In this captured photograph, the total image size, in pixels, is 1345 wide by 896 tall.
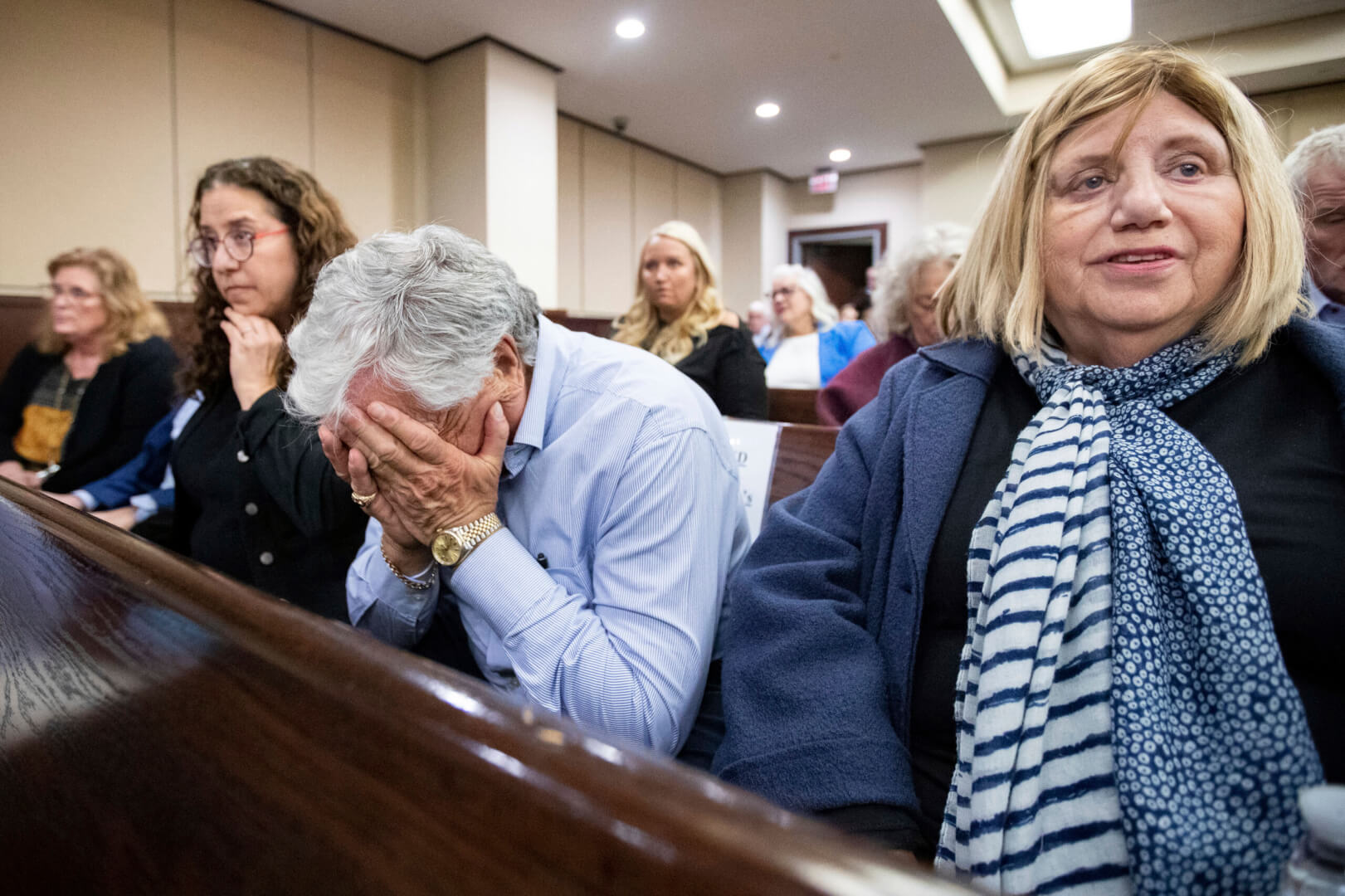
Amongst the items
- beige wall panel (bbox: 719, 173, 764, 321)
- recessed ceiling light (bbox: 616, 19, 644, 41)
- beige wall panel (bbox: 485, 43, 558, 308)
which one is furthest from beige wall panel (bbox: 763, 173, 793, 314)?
recessed ceiling light (bbox: 616, 19, 644, 41)

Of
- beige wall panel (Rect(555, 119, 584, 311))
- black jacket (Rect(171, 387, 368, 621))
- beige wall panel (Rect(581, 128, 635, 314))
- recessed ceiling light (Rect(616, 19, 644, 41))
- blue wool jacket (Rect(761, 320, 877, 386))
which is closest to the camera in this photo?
black jacket (Rect(171, 387, 368, 621))

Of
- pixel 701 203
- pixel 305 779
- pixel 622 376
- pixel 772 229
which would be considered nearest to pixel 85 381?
pixel 622 376

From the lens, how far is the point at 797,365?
13.8ft

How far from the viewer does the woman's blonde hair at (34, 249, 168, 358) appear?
2.73 metres

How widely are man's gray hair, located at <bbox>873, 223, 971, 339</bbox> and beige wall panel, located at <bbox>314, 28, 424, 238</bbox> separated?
387cm

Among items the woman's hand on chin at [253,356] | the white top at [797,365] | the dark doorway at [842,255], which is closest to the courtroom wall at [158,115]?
the woman's hand on chin at [253,356]

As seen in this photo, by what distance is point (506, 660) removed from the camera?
1013mm

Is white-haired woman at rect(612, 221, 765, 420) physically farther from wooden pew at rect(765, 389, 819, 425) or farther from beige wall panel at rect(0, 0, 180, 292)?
beige wall panel at rect(0, 0, 180, 292)

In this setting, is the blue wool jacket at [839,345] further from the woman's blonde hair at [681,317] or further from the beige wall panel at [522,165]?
the beige wall panel at [522,165]

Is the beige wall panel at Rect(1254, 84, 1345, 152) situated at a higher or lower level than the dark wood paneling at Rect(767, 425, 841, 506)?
higher

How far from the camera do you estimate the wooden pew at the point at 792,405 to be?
2719 millimetres

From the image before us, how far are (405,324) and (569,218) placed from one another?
6.29m

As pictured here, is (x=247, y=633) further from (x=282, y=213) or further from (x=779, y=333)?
(x=779, y=333)

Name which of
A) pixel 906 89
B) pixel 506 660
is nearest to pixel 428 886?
pixel 506 660
